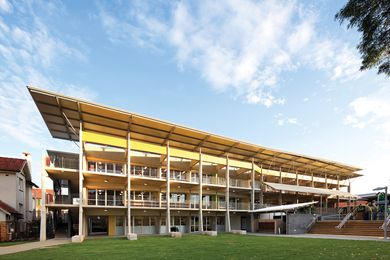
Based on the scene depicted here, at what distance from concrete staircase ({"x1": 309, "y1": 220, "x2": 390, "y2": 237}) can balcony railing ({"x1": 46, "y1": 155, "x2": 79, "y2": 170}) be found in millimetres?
23744

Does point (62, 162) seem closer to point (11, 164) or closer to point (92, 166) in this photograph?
point (92, 166)

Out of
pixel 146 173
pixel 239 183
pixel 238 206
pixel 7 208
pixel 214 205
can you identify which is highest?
pixel 146 173

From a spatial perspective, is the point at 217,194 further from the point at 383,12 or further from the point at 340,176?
the point at 383,12

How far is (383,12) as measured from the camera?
26.8 ft

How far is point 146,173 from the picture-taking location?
35.7 m

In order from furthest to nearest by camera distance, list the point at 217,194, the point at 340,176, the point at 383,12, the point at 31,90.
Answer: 1. the point at 340,176
2. the point at 217,194
3. the point at 31,90
4. the point at 383,12

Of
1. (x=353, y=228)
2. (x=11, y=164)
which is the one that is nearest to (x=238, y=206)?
(x=353, y=228)

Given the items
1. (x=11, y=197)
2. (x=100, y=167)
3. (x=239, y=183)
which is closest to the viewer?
(x=11, y=197)

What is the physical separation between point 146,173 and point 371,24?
2982 cm

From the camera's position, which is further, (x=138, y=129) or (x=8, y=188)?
(x=138, y=129)

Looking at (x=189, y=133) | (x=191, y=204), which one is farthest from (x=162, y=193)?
(x=189, y=133)

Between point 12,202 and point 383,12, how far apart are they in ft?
108

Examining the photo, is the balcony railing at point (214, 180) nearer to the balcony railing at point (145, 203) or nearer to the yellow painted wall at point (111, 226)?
the balcony railing at point (145, 203)

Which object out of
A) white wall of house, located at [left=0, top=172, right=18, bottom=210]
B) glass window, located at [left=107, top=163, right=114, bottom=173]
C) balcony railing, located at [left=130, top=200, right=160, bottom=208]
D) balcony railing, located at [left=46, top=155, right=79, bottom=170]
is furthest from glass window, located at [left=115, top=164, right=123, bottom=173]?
white wall of house, located at [left=0, top=172, right=18, bottom=210]
